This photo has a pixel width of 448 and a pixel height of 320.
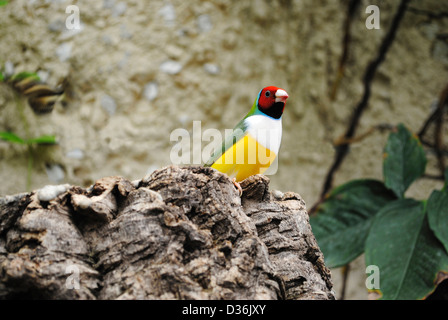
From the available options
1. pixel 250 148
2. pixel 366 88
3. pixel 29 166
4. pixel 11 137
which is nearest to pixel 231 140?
pixel 250 148

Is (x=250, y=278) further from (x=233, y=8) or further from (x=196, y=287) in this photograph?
(x=233, y=8)

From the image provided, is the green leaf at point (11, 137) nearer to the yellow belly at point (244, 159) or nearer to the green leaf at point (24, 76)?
the green leaf at point (24, 76)

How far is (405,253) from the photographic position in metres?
2.09

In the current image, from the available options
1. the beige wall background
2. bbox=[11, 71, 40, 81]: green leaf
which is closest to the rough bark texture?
the beige wall background

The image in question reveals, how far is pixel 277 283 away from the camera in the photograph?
46.6 inches

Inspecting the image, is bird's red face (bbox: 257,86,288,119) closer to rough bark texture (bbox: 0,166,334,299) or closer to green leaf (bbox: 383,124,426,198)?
rough bark texture (bbox: 0,166,334,299)

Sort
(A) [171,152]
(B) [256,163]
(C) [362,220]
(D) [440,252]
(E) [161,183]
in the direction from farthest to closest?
1. (A) [171,152]
2. (C) [362,220]
3. (D) [440,252]
4. (B) [256,163]
5. (E) [161,183]

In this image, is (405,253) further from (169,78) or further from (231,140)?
(169,78)

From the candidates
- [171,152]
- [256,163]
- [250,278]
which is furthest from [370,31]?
[250,278]

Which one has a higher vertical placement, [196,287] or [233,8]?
[233,8]

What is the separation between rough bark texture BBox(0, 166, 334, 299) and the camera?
1.07 m

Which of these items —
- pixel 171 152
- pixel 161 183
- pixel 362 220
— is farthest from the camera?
pixel 171 152

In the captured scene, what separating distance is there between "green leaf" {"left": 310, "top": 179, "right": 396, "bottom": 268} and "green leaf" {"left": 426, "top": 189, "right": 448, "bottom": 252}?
0.99ft

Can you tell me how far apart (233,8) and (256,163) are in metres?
1.39
